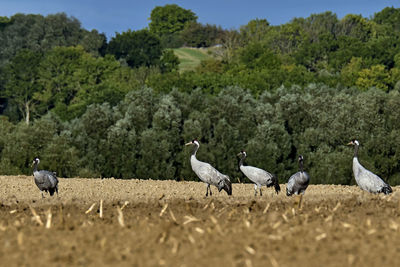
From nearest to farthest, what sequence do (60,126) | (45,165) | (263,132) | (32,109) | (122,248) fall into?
(122,248)
(45,165)
(263,132)
(60,126)
(32,109)

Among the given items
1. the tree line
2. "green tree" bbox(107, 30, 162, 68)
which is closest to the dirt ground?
the tree line

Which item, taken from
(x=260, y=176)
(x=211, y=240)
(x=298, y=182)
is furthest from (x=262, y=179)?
(x=211, y=240)

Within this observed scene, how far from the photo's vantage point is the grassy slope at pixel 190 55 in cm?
14425

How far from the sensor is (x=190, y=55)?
156 meters

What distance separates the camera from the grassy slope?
473 feet

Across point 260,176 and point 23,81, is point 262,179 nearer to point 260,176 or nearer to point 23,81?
point 260,176

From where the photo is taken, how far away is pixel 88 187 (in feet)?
81.0

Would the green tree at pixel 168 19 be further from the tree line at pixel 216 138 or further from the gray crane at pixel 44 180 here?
the gray crane at pixel 44 180

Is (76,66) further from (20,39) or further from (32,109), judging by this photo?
(20,39)

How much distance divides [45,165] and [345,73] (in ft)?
205

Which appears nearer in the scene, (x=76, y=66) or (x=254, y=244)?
(x=254, y=244)

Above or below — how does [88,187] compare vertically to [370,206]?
below

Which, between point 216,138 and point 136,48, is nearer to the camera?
point 216,138

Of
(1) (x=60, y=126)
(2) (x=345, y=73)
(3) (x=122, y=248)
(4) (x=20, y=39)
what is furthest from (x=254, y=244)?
(4) (x=20, y=39)
